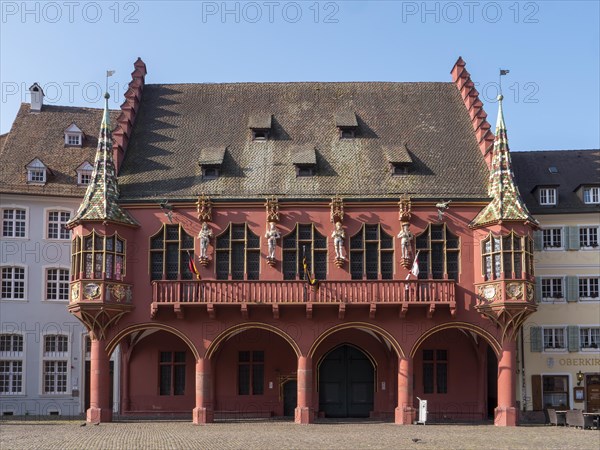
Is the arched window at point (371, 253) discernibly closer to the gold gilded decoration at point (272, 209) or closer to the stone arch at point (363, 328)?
the stone arch at point (363, 328)

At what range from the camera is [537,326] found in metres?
50.0

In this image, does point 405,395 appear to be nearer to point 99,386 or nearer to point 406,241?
point 406,241

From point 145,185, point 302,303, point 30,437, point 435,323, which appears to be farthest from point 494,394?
point 30,437

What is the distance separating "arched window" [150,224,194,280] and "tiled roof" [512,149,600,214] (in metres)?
17.3

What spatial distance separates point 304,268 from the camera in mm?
44906

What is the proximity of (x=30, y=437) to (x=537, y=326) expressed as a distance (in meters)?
25.4


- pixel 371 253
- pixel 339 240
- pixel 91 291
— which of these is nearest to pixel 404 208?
pixel 371 253

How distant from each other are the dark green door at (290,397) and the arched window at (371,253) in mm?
6108

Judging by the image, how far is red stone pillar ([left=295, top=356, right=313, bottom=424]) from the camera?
144ft

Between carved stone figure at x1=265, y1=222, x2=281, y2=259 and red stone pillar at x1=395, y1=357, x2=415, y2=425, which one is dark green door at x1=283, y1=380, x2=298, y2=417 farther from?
carved stone figure at x1=265, y1=222, x2=281, y2=259

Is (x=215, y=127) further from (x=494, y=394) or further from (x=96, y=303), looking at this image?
(x=494, y=394)

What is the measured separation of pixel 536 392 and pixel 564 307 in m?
4.34

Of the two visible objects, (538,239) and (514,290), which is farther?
(538,239)

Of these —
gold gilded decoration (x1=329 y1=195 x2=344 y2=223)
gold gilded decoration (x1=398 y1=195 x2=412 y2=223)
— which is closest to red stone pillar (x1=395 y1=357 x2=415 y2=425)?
gold gilded decoration (x1=398 y1=195 x2=412 y2=223)
